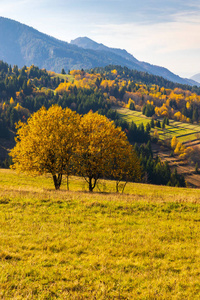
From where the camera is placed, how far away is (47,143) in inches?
1189

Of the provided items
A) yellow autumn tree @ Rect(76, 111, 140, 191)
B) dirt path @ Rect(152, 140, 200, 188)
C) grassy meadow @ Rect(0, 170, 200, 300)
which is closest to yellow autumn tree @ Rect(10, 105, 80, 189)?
yellow autumn tree @ Rect(76, 111, 140, 191)

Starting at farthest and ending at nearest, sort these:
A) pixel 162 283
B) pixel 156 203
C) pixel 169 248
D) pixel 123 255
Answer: pixel 156 203 → pixel 169 248 → pixel 123 255 → pixel 162 283

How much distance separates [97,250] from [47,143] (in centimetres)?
2073

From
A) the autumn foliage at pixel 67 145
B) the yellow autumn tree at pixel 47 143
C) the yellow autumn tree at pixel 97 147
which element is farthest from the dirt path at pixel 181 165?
the yellow autumn tree at pixel 47 143

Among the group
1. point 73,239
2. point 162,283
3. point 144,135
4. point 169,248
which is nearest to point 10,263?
point 73,239

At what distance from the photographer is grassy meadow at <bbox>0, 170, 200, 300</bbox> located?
28.0 feet

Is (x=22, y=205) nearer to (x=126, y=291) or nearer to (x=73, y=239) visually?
(x=73, y=239)

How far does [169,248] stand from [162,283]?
358cm

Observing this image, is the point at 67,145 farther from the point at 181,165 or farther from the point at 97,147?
the point at 181,165

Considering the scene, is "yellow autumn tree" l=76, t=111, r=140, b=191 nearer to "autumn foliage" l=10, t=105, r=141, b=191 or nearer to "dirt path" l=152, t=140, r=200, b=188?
"autumn foliage" l=10, t=105, r=141, b=191

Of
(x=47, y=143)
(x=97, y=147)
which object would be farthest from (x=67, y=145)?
(x=97, y=147)

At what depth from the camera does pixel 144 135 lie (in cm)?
19475

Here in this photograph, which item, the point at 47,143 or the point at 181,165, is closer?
the point at 47,143

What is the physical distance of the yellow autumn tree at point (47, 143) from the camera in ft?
99.5
